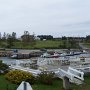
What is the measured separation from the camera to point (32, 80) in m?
17.4

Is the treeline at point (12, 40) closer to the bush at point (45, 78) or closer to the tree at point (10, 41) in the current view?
the tree at point (10, 41)

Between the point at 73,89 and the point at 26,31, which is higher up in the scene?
the point at 26,31

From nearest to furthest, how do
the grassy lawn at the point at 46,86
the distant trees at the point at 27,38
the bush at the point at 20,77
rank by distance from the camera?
the grassy lawn at the point at 46,86
the bush at the point at 20,77
the distant trees at the point at 27,38

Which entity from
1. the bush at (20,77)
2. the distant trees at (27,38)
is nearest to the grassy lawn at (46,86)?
the bush at (20,77)

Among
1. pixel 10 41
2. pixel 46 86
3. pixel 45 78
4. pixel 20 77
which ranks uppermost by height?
pixel 10 41

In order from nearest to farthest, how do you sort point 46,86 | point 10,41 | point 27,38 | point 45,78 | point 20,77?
1. point 46,86
2. point 20,77
3. point 45,78
4. point 27,38
5. point 10,41

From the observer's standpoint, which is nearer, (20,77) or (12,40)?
(20,77)

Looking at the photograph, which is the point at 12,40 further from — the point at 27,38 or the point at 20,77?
the point at 20,77

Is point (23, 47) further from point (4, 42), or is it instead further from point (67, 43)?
point (67, 43)

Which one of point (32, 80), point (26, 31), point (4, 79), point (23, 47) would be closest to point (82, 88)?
point (32, 80)

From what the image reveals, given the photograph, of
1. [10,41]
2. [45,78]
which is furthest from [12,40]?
[45,78]

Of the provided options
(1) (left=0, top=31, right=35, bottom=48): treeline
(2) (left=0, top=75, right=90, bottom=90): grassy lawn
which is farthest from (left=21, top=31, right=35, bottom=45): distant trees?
(2) (left=0, top=75, right=90, bottom=90): grassy lawn

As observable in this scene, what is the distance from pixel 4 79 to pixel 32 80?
194cm

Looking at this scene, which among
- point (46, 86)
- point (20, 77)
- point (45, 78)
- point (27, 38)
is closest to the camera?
point (46, 86)
